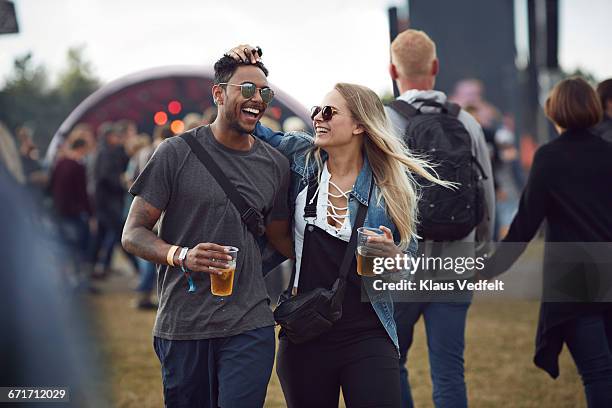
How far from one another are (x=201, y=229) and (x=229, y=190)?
6.9 inches

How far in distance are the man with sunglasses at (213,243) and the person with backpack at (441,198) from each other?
112cm

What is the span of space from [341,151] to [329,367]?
0.85m

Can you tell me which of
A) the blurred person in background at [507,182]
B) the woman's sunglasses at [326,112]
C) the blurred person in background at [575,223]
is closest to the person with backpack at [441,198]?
the blurred person in background at [575,223]

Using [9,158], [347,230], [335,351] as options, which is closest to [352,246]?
[347,230]

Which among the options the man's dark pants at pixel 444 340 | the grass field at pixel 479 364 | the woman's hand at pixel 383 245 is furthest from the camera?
the grass field at pixel 479 364

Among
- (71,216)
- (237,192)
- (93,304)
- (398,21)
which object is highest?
(398,21)

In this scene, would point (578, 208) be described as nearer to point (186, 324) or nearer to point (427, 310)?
point (427, 310)

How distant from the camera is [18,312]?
161 inches

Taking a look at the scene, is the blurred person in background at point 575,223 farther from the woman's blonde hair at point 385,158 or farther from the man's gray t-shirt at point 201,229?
the man's gray t-shirt at point 201,229

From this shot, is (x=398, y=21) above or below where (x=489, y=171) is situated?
above

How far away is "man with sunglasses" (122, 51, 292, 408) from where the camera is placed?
3.44 meters

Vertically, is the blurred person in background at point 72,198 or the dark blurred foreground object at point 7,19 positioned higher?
the dark blurred foreground object at point 7,19

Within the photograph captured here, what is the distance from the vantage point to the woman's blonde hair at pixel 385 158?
3.67 metres

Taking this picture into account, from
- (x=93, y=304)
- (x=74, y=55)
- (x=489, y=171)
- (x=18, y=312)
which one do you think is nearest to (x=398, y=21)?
(x=489, y=171)
